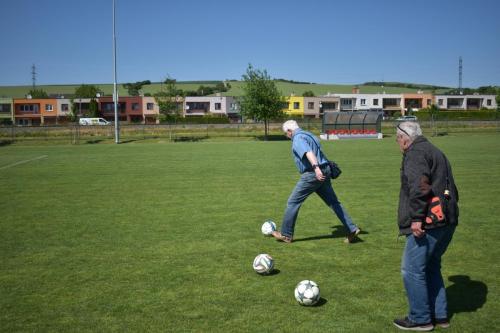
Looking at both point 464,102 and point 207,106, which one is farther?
point 464,102

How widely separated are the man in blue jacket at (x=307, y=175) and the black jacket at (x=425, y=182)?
2.57 metres

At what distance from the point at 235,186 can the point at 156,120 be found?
7803 centimetres

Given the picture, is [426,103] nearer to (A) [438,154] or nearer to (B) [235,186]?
(B) [235,186]

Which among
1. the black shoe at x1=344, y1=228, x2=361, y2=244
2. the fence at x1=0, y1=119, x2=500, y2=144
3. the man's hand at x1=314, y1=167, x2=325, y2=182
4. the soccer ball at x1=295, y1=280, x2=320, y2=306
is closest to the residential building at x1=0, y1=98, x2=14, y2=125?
the fence at x1=0, y1=119, x2=500, y2=144

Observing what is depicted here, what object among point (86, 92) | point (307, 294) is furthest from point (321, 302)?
point (86, 92)

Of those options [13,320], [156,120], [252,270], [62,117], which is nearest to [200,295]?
[252,270]

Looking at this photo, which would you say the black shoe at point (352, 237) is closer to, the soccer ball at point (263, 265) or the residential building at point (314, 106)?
the soccer ball at point (263, 265)

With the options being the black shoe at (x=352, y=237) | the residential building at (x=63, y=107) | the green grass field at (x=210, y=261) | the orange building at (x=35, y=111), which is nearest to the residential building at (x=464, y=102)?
the residential building at (x=63, y=107)

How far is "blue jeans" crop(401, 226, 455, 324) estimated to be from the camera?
4348 millimetres

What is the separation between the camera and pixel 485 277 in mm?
6051

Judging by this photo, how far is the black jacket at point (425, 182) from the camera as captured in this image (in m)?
4.20

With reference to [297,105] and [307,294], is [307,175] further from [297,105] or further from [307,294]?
[297,105]

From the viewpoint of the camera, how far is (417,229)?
166 inches

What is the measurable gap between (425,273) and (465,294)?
1.33m
